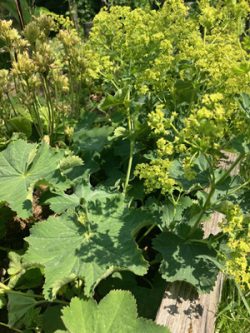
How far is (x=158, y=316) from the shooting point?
63.5 inches

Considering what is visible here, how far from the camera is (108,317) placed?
60.0 inches

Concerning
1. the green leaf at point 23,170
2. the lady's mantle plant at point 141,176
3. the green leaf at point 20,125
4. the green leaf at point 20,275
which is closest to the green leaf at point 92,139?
the lady's mantle plant at point 141,176

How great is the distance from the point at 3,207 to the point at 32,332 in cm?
62

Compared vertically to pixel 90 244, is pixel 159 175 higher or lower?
higher

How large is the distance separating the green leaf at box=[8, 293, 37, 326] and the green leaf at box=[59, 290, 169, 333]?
33cm

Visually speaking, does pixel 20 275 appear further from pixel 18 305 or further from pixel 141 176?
pixel 141 176

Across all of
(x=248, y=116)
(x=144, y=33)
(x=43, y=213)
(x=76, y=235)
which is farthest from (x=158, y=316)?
(x=144, y=33)

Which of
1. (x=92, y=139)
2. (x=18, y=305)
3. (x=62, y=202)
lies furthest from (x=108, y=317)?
(x=92, y=139)

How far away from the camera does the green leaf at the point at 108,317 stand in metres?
1.49

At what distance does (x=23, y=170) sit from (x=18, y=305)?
1.89 ft

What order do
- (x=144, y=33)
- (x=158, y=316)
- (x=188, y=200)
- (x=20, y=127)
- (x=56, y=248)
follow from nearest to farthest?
(x=158, y=316) < (x=56, y=248) < (x=188, y=200) < (x=144, y=33) < (x=20, y=127)

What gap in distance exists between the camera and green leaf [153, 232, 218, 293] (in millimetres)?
1650

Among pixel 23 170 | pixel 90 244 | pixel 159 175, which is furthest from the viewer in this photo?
pixel 23 170

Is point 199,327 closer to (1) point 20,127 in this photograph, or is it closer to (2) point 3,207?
(2) point 3,207
